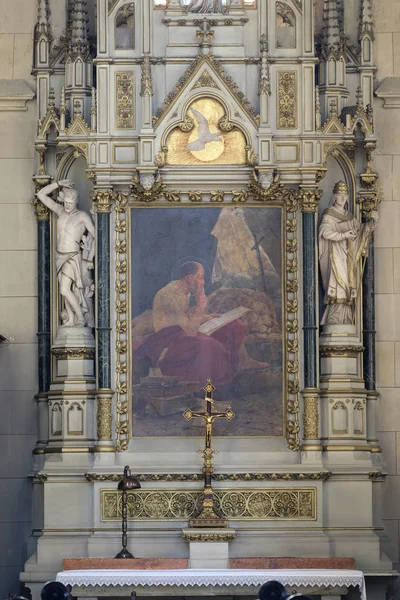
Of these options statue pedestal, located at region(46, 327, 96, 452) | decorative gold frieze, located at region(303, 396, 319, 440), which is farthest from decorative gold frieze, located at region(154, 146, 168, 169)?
decorative gold frieze, located at region(303, 396, 319, 440)

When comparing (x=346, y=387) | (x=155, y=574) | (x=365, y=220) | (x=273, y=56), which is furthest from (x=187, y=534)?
(x=273, y=56)

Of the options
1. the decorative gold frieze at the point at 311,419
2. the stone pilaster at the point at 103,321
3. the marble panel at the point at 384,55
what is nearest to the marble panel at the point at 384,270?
the decorative gold frieze at the point at 311,419

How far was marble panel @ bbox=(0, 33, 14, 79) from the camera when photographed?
24.2m

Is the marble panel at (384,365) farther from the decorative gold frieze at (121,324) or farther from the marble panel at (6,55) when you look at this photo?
the marble panel at (6,55)

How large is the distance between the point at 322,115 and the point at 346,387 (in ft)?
11.4

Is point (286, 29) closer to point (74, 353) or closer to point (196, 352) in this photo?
point (196, 352)

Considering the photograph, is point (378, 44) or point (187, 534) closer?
point (187, 534)

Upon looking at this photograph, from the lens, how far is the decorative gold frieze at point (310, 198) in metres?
23.4

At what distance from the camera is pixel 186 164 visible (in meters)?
23.5

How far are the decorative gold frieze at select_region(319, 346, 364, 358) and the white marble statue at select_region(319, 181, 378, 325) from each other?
33 centimetres

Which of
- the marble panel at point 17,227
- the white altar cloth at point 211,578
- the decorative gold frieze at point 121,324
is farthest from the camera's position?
the marble panel at point 17,227

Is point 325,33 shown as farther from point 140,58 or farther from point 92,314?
point 92,314

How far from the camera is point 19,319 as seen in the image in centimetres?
2392

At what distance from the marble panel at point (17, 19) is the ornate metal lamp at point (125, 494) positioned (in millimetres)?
5963
